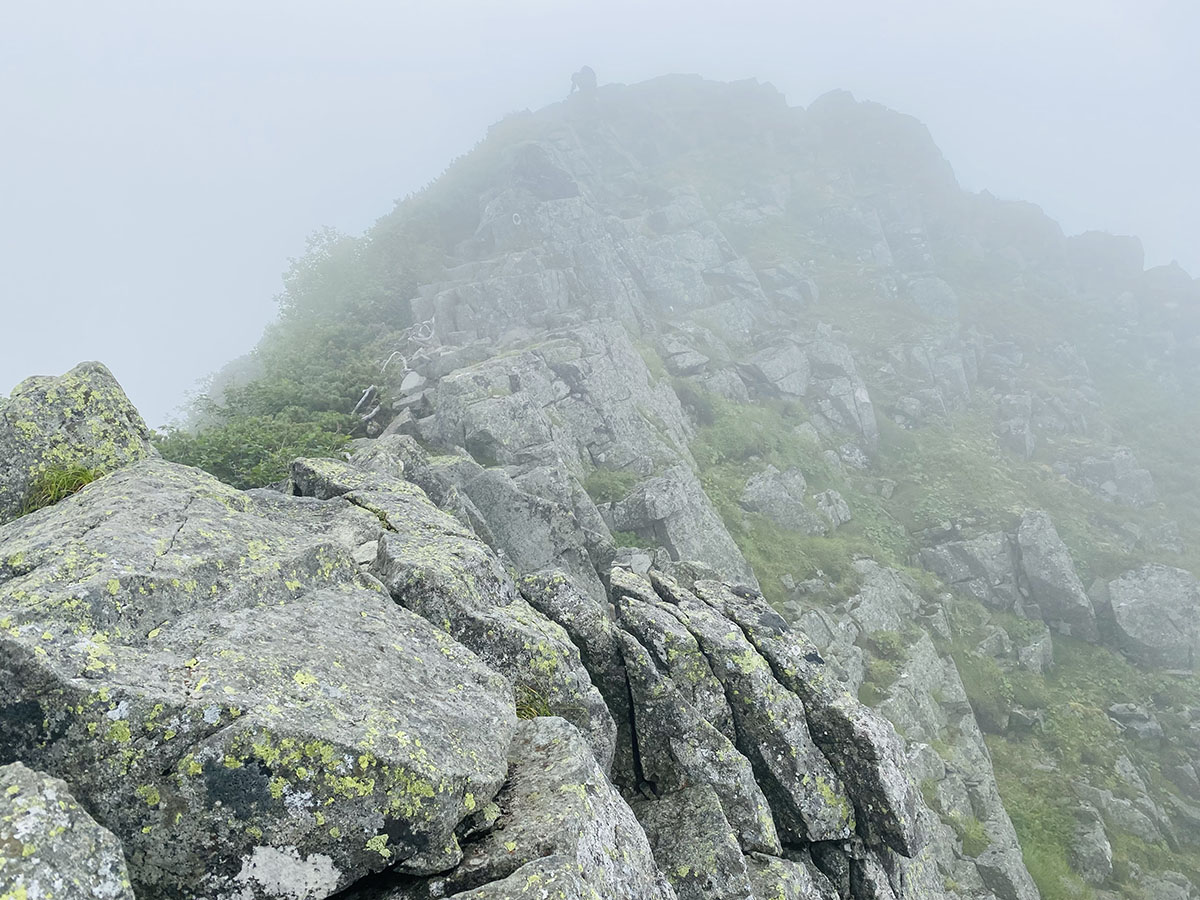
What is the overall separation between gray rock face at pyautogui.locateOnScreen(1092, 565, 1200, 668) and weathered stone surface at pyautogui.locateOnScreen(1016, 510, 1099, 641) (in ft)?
3.71

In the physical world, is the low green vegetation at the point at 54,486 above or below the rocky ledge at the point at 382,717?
above

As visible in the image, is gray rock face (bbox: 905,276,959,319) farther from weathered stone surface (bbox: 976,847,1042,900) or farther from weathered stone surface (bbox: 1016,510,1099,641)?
weathered stone surface (bbox: 976,847,1042,900)

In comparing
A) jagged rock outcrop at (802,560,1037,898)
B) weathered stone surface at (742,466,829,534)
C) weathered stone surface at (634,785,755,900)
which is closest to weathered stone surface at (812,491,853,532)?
weathered stone surface at (742,466,829,534)

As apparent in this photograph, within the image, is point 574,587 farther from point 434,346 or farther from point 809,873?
point 434,346

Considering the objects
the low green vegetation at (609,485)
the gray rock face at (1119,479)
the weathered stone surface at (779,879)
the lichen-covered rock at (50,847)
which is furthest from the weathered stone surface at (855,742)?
the gray rock face at (1119,479)

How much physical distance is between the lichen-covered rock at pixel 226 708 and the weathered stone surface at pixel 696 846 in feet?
11.9

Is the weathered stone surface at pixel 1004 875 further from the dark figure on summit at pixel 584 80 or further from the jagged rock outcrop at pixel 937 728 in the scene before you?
the dark figure on summit at pixel 584 80

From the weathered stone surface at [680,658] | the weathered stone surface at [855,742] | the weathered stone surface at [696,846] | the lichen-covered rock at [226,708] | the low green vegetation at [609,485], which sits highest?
the lichen-covered rock at [226,708]

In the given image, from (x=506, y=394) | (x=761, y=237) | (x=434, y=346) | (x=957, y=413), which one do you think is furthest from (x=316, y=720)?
(x=761, y=237)

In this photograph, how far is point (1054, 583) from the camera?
33.4 meters

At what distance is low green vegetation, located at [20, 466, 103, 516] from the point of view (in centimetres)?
989

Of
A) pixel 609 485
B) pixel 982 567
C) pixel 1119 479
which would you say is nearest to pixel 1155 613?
pixel 982 567

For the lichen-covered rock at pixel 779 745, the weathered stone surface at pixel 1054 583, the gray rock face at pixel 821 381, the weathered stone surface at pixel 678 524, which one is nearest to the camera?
the lichen-covered rock at pixel 779 745

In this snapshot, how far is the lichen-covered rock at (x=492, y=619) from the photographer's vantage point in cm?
992
